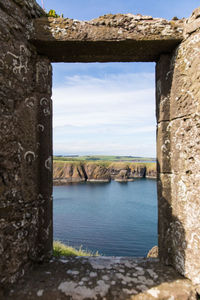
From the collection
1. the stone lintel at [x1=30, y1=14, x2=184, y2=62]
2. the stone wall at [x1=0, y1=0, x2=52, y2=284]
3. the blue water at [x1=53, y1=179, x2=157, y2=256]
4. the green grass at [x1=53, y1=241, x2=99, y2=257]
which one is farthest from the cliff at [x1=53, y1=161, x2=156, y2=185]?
the stone lintel at [x1=30, y1=14, x2=184, y2=62]

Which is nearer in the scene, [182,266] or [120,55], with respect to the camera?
[182,266]

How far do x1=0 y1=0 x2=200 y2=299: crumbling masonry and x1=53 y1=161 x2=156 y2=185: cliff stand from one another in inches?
2414

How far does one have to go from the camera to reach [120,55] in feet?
9.18

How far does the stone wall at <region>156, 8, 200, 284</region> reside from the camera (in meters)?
2.32

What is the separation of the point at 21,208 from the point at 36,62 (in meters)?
1.87

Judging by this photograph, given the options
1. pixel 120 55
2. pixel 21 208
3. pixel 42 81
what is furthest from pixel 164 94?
pixel 21 208

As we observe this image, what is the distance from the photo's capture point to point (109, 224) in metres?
27.2

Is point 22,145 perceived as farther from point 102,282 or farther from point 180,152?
point 180,152

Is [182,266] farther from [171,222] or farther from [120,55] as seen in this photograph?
[120,55]

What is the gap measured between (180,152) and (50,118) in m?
1.77

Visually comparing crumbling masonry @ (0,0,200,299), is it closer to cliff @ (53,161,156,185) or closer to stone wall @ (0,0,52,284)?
stone wall @ (0,0,52,284)

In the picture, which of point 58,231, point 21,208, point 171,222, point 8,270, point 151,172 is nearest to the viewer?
point 8,270

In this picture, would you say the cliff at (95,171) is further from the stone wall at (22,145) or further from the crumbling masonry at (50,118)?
the crumbling masonry at (50,118)

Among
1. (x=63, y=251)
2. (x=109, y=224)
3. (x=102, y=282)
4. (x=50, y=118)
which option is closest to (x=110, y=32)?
(x=50, y=118)
